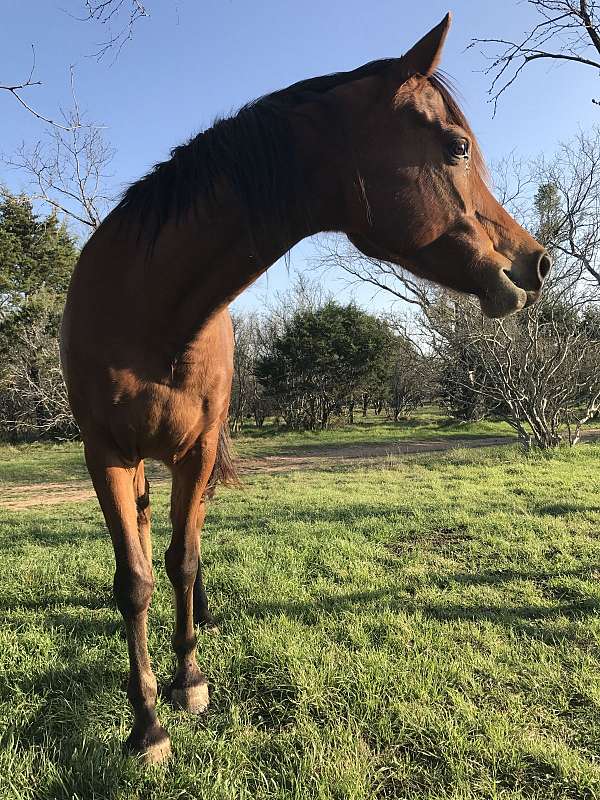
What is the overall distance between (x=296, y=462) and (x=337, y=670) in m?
10.9

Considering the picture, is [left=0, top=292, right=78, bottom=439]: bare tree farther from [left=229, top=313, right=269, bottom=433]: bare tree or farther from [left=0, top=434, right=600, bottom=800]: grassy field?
[left=0, top=434, right=600, bottom=800]: grassy field

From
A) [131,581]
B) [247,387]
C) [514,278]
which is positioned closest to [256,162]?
[514,278]

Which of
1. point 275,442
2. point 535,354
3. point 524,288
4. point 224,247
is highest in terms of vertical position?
point 535,354

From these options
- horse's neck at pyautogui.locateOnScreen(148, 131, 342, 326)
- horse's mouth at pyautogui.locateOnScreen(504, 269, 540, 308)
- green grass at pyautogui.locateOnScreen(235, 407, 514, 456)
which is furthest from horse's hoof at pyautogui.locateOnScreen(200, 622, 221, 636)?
green grass at pyautogui.locateOnScreen(235, 407, 514, 456)

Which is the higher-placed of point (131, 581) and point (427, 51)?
point (427, 51)

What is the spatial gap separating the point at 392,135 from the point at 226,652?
240 cm

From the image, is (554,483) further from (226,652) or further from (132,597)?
(132,597)

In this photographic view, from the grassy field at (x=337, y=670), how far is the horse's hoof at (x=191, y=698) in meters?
0.05

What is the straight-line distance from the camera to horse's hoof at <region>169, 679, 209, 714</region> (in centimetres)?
204

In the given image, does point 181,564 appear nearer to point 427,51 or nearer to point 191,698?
point 191,698

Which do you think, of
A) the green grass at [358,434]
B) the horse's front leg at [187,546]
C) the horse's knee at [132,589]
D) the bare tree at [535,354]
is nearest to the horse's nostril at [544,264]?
the horse's front leg at [187,546]

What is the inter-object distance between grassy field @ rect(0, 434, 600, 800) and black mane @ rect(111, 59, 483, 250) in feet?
6.14

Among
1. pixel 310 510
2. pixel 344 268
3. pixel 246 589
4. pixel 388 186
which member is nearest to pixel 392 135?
pixel 388 186

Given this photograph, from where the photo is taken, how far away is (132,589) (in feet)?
6.48
